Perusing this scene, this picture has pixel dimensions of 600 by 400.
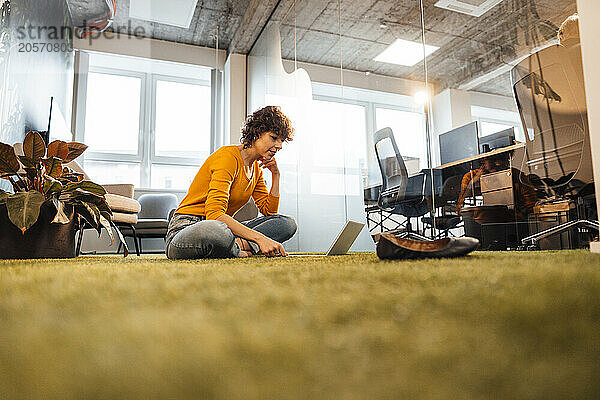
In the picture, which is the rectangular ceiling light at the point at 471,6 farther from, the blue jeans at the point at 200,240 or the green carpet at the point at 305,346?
the green carpet at the point at 305,346

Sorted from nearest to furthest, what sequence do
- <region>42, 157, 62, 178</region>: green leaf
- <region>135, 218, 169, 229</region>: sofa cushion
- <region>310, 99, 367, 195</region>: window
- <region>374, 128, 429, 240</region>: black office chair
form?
<region>42, 157, 62, 178</region>: green leaf, <region>374, 128, 429, 240</region>: black office chair, <region>310, 99, 367, 195</region>: window, <region>135, 218, 169, 229</region>: sofa cushion

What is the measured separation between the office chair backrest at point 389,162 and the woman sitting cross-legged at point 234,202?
814 mm

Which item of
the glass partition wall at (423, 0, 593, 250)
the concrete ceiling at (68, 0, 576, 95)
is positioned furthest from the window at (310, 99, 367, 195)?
the glass partition wall at (423, 0, 593, 250)

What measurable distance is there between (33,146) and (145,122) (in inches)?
156

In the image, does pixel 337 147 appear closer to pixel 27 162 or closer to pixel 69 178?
pixel 69 178

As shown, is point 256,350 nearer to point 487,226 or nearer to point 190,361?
point 190,361

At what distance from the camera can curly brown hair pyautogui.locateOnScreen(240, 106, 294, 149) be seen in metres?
1.92

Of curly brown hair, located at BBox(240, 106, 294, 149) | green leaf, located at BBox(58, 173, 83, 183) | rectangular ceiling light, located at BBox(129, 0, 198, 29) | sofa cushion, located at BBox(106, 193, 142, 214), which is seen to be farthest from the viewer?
rectangular ceiling light, located at BBox(129, 0, 198, 29)

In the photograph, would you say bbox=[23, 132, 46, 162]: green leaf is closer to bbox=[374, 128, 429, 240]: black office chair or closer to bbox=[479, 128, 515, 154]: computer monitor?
bbox=[374, 128, 429, 240]: black office chair

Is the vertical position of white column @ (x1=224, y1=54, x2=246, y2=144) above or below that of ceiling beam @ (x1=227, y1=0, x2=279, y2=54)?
below

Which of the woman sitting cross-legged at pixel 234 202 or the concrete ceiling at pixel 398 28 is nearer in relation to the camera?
the woman sitting cross-legged at pixel 234 202

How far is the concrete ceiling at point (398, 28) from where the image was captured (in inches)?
76.0

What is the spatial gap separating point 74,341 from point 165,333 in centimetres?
5

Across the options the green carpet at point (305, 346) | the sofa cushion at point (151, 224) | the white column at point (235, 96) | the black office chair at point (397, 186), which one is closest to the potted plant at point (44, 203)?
the green carpet at point (305, 346)
